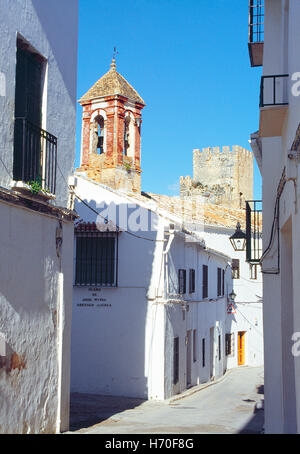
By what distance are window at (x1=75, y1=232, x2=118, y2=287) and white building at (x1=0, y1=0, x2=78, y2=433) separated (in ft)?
21.9

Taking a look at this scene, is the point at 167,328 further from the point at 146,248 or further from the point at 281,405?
the point at 281,405

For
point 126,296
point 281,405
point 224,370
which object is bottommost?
point 224,370

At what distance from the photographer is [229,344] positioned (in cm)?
2694

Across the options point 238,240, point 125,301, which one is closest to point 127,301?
point 125,301

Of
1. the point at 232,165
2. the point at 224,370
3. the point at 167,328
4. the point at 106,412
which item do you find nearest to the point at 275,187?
the point at 106,412

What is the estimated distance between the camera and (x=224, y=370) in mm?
25469

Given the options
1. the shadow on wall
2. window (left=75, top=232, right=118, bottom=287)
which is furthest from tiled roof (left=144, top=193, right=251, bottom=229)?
the shadow on wall

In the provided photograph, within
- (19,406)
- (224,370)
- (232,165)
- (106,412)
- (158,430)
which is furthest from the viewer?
(232,165)

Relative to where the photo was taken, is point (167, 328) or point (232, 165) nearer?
point (167, 328)

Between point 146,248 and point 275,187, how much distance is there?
24.6 ft

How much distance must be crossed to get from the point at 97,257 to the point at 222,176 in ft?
150

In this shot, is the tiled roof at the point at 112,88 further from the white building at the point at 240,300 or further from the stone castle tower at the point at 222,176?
the stone castle tower at the point at 222,176

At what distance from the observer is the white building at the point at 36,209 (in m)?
7.43

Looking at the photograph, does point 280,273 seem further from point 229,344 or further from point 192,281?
point 229,344
